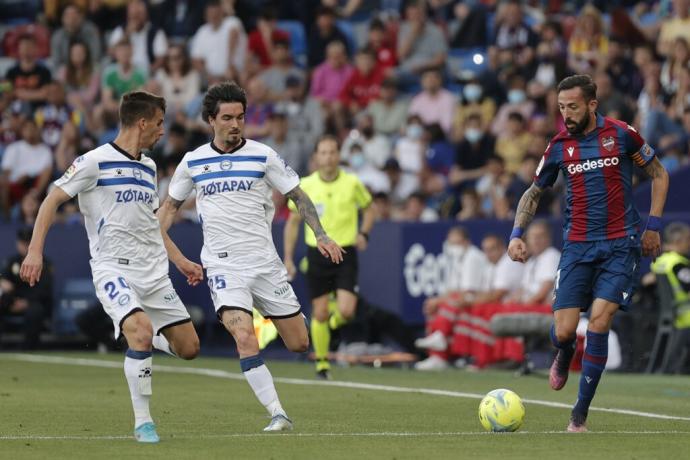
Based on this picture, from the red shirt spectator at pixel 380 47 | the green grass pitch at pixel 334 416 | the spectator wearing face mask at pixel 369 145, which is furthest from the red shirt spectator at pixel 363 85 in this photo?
the green grass pitch at pixel 334 416

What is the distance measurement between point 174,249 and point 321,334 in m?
5.98

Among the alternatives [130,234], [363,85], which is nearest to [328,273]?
[130,234]

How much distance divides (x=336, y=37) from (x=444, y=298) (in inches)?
297

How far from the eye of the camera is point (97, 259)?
33.6 feet

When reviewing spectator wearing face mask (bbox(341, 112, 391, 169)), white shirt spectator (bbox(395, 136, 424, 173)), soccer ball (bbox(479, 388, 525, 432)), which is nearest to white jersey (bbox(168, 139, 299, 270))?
soccer ball (bbox(479, 388, 525, 432))

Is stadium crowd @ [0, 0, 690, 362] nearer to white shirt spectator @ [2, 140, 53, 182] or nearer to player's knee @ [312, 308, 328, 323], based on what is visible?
white shirt spectator @ [2, 140, 53, 182]

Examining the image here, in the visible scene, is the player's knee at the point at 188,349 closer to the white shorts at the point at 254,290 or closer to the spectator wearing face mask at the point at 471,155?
the white shorts at the point at 254,290

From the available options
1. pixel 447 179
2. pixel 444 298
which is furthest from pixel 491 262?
pixel 447 179

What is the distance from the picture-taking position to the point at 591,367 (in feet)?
34.6

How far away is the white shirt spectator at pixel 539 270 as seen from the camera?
18.3 metres

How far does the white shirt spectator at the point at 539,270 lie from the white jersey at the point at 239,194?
779cm

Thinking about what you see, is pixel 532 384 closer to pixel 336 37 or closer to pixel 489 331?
pixel 489 331

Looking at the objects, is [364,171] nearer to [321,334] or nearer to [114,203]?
[321,334]

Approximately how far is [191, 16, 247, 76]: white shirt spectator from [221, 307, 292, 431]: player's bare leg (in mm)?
15383
